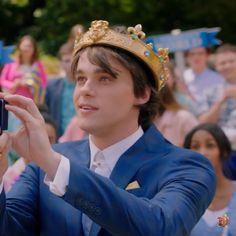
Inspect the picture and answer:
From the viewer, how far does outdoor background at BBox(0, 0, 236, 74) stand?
18297 millimetres

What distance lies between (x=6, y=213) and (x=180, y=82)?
5118 mm

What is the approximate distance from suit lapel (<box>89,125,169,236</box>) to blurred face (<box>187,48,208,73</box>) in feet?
18.0

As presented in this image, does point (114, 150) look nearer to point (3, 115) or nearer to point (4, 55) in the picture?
point (3, 115)

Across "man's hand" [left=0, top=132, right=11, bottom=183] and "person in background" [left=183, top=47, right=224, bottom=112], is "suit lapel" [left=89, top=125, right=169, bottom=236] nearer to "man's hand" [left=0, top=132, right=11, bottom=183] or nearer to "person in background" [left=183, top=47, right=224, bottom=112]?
"man's hand" [left=0, top=132, right=11, bottom=183]

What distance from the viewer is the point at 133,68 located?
2.75 m

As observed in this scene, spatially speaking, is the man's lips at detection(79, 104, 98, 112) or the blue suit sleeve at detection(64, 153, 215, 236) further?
the man's lips at detection(79, 104, 98, 112)

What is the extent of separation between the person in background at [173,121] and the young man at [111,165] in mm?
3149

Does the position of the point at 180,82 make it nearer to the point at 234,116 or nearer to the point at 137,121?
the point at 234,116

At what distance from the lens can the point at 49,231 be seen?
8.86 feet

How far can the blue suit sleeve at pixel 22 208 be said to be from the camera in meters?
2.64

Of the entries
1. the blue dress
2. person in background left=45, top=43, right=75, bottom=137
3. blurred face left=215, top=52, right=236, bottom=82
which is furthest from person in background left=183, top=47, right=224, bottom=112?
the blue dress

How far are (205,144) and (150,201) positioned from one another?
2.86 m

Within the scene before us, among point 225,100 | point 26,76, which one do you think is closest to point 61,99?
point 26,76

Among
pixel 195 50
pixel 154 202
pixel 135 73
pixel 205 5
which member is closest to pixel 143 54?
pixel 135 73
